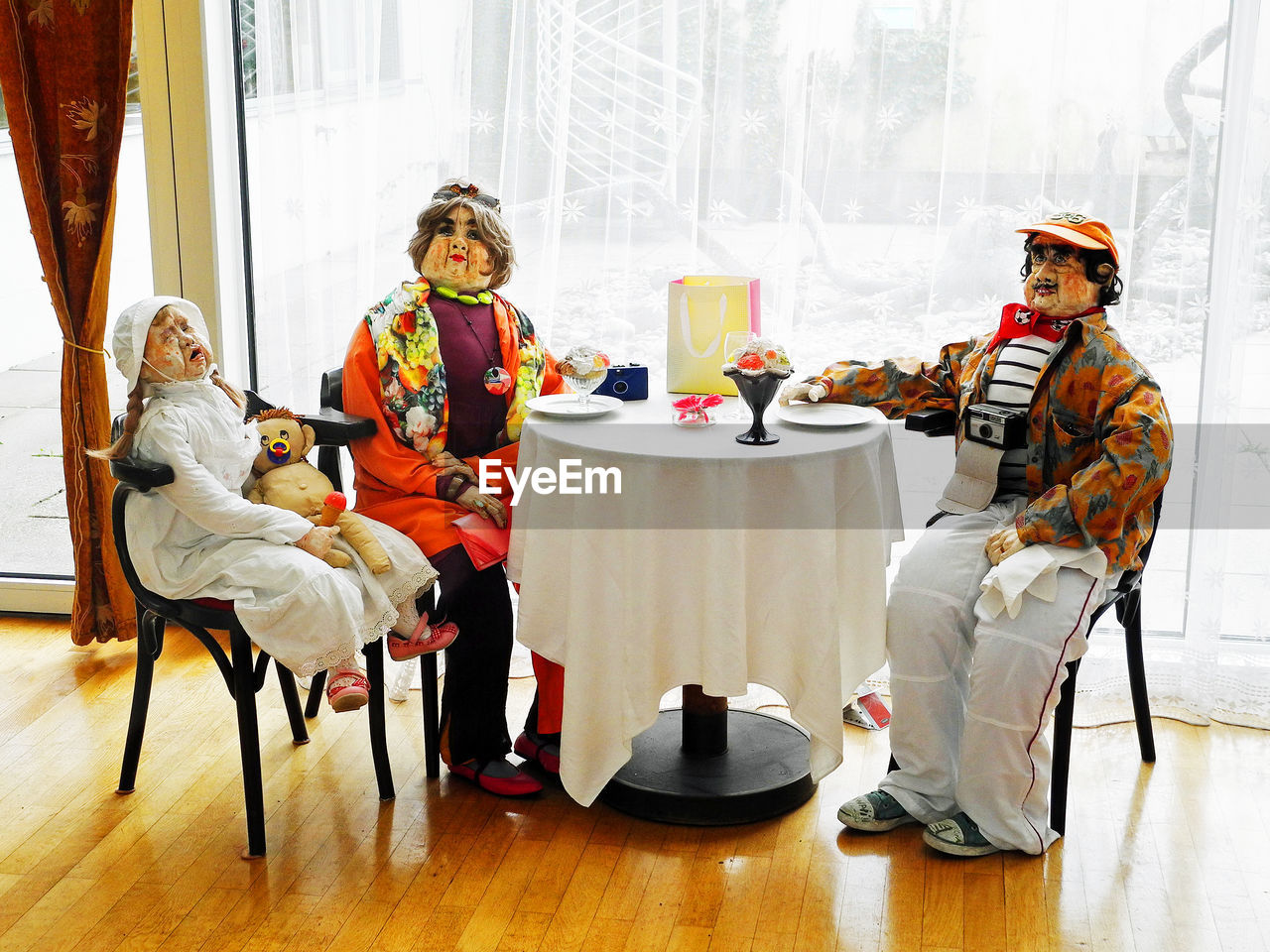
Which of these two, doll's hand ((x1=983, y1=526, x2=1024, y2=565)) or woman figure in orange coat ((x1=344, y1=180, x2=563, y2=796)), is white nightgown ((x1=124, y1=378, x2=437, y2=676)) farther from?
doll's hand ((x1=983, y1=526, x2=1024, y2=565))

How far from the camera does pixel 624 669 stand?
2320 millimetres

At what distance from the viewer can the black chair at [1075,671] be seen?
241 centimetres

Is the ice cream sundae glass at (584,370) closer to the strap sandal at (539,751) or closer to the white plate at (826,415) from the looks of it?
the white plate at (826,415)

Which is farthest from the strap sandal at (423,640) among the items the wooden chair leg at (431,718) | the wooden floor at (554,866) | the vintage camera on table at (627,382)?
the vintage camera on table at (627,382)

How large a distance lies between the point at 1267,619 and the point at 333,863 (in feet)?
7.23

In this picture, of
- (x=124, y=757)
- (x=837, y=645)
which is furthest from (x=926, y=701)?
(x=124, y=757)

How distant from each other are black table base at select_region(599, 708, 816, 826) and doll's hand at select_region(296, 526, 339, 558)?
74 cm

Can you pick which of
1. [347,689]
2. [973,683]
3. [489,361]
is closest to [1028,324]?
[973,683]

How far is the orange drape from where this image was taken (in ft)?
9.91

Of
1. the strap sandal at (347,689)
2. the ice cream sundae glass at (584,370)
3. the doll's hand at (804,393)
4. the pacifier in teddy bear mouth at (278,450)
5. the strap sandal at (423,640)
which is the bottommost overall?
the strap sandal at (347,689)

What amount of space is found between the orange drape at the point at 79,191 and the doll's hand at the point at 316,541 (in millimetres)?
1057

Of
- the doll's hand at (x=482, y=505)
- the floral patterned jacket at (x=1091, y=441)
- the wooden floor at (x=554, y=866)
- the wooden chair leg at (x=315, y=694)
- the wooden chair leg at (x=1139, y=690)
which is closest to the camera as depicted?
the wooden floor at (x=554, y=866)

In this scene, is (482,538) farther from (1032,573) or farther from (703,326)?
(1032,573)

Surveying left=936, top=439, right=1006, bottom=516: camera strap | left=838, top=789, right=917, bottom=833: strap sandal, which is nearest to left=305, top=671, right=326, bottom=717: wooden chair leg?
left=838, top=789, right=917, bottom=833: strap sandal
